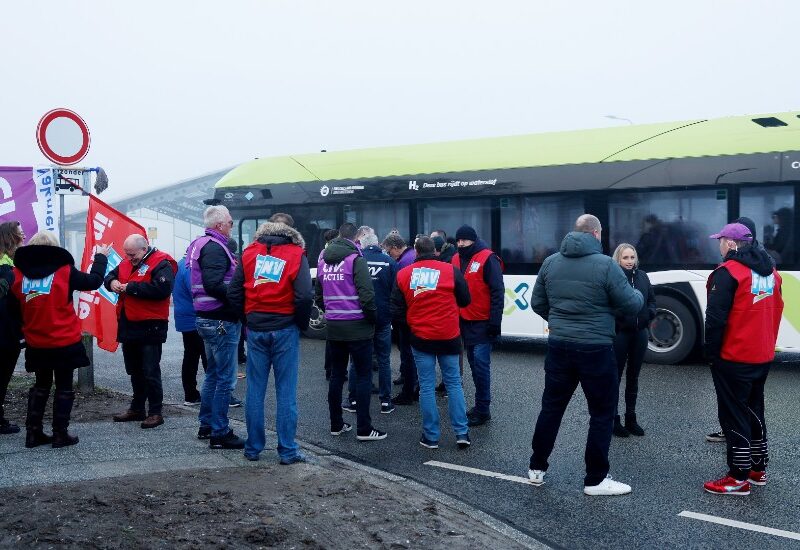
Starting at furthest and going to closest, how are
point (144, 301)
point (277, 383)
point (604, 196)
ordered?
point (604, 196)
point (144, 301)
point (277, 383)

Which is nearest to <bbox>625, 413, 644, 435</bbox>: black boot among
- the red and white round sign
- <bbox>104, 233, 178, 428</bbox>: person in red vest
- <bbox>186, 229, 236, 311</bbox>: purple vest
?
<bbox>186, 229, 236, 311</bbox>: purple vest

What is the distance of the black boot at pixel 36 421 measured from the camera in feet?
23.2

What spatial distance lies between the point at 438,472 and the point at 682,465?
1845 millimetres

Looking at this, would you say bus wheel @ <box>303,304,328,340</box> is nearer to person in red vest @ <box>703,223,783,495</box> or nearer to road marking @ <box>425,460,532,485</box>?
road marking @ <box>425,460,532,485</box>

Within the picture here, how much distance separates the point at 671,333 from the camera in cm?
1192

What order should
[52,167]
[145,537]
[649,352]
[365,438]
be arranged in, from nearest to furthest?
[145,537]
[365,438]
[52,167]
[649,352]

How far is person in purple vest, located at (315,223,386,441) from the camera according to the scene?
7.54 metres

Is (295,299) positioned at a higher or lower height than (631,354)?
higher

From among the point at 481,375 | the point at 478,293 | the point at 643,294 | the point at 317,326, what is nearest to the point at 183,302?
the point at 478,293

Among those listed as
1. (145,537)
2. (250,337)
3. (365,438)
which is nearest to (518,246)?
Result: (365,438)

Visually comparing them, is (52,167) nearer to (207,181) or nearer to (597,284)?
(597,284)

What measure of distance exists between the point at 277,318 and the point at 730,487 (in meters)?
3.36

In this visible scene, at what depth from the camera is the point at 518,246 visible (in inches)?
530

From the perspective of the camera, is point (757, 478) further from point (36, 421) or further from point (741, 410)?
point (36, 421)
